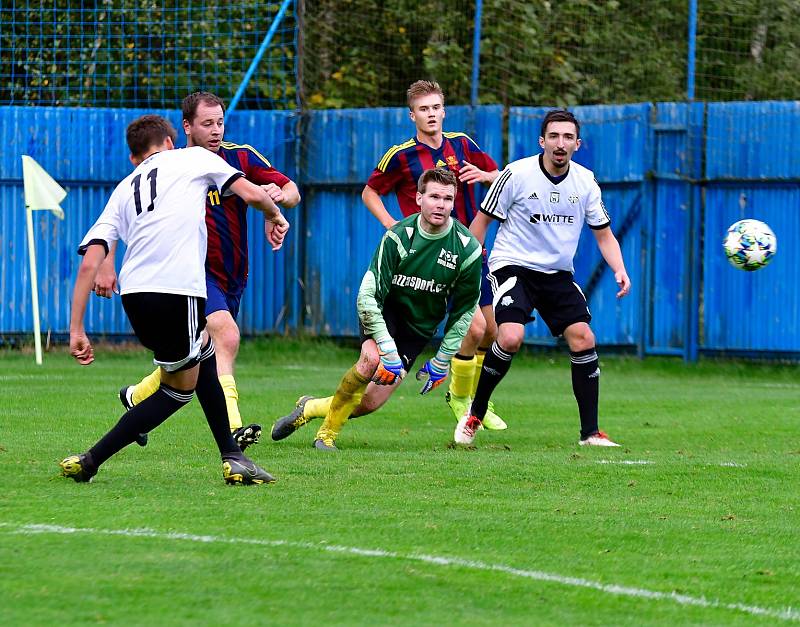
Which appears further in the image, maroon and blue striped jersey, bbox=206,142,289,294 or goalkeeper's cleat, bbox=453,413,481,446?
goalkeeper's cleat, bbox=453,413,481,446

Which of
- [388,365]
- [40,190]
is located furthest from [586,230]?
[388,365]

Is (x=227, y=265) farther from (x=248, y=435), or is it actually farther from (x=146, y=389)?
(x=248, y=435)

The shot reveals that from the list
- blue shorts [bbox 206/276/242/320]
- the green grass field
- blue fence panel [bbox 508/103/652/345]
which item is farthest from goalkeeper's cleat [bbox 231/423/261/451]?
blue fence panel [bbox 508/103/652/345]

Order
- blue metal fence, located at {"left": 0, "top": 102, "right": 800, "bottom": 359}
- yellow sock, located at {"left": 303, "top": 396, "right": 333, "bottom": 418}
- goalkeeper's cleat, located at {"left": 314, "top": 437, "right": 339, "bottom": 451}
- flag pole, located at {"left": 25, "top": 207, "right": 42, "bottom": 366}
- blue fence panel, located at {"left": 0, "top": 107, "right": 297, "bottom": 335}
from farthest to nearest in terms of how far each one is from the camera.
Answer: blue fence panel, located at {"left": 0, "top": 107, "right": 297, "bottom": 335}
blue metal fence, located at {"left": 0, "top": 102, "right": 800, "bottom": 359}
flag pole, located at {"left": 25, "top": 207, "right": 42, "bottom": 366}
yellow sock, located at {"left": 303, "top": 396, "right": 333, "bottom": 418}
goalkeeper's cleat, located at {"left": 314, "top": 437, "right": 339, "bottom": 451}

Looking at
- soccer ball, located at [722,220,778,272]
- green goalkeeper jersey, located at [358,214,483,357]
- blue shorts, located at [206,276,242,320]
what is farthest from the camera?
soccer ball, located at [722,220,778,272]

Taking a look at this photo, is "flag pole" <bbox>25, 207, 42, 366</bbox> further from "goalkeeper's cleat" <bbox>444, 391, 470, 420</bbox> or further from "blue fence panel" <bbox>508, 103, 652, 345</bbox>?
"goalkeeper's cleat" <bbox>444, 391, 470, 420</bbox>

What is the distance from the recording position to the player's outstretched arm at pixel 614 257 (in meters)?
9.84

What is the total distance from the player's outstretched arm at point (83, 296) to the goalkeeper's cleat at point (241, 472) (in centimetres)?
85

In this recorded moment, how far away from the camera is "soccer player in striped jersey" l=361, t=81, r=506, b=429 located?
1030 cm

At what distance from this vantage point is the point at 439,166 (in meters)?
10.3

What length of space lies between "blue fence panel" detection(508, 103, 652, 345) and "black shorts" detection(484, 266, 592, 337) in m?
6.83

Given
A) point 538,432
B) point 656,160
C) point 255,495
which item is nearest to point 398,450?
point 538,432

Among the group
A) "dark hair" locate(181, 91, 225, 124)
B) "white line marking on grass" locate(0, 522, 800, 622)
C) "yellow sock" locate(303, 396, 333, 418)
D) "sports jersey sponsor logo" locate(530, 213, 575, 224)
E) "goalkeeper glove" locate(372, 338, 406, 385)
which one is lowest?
"yellow sock" locate(303, 396, 333, 418)

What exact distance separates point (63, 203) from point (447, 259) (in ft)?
31.6
